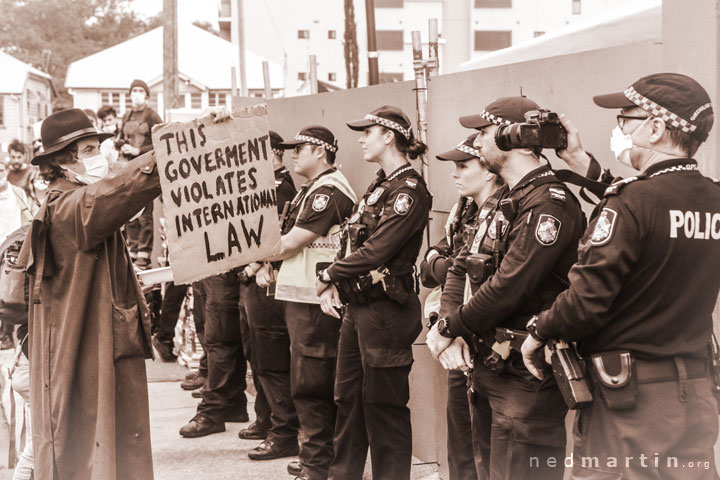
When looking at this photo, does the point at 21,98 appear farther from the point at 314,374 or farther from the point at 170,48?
the point at 314,374

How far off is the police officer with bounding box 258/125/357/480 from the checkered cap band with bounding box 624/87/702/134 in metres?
3.01

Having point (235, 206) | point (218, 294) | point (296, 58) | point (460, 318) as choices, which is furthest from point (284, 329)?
point (296, 58)

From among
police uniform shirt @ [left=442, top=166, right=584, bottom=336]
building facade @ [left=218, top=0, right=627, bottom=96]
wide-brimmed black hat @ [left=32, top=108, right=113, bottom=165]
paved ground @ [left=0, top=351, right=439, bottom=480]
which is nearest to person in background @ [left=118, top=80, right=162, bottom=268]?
paved ground @ [left=0, top=351, right=439, bottom=480]

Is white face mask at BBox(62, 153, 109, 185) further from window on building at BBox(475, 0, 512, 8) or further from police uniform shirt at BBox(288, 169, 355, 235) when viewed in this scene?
window on building at BBox(475, 0, 512, 8)

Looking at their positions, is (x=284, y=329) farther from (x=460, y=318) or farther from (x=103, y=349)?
(x=460, y=318)

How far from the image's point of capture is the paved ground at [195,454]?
646 cm

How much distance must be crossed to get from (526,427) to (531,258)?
2.37 ft

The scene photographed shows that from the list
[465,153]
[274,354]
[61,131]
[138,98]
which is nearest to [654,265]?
[465,153]

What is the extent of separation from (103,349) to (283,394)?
262 centimetres

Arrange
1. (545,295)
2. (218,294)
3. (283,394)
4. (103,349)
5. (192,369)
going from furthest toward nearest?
(192,369)
(218,294)
(283,394)
(103,349)
(545,295)

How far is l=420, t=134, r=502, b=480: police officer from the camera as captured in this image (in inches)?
203

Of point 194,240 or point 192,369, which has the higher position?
point 194,240

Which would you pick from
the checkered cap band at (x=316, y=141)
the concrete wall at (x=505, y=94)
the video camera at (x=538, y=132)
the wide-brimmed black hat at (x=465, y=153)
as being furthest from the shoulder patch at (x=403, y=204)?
the video camera at (x=538, y=132)

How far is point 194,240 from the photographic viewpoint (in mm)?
4500
